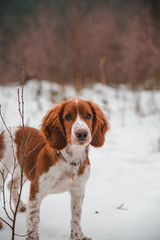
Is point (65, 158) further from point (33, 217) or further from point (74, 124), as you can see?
point (33, 217)

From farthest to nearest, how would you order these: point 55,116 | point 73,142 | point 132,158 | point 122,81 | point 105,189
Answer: point 122,81, point 132,158, point 105,189, point 55,116, point 73,142

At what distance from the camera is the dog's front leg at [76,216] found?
2.10 m

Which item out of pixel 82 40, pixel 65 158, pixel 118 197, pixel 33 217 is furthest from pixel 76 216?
pixel 82 40

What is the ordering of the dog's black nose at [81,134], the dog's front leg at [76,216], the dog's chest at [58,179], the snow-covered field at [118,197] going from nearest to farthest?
the dog's black nose at [81,134]
the dog's chest at [58,179]
the dog's front leg at [76,216]
the snow-covered field at [118,197]

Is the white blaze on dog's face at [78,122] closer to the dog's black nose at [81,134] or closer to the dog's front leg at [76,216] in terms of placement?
the dog's black nose at [81,134]

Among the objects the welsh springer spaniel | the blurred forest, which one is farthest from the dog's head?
the blurred forest

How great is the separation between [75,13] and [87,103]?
394 inches

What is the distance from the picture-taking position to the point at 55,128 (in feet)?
6.73

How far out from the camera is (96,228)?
236cm

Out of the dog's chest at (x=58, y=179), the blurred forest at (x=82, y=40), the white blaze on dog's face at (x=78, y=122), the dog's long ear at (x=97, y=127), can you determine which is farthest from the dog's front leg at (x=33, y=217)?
the blurred forest at (x=82, y=40)

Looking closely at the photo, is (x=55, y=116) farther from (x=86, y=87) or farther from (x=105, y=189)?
(x=86, y=87)

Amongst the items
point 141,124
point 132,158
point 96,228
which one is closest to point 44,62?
point 141,124

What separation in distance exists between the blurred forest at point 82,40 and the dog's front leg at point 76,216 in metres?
5.86

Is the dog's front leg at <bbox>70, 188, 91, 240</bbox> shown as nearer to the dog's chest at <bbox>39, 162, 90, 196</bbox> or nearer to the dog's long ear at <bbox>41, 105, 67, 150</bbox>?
the dog's chest at <bbox>39, 162, 90, 196</bbox>
